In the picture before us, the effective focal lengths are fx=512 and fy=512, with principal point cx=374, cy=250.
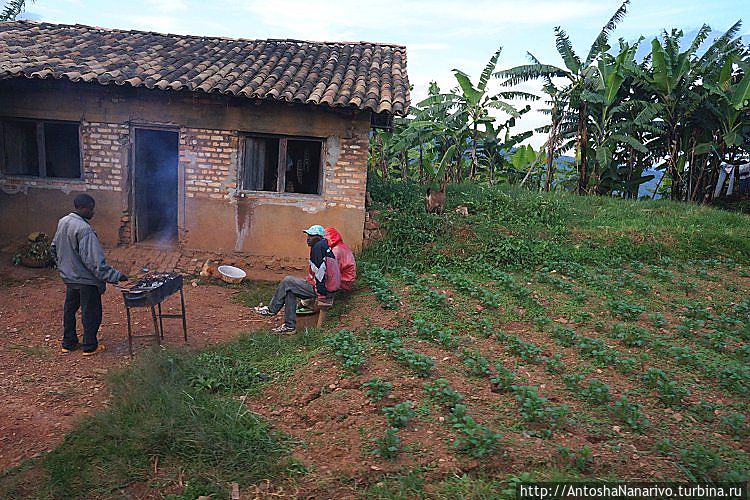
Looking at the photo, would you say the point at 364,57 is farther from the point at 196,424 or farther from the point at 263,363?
the point at 196,424

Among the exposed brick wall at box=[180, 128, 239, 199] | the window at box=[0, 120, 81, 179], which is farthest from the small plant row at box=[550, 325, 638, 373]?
the window at box=[0, 120, 81, 179]

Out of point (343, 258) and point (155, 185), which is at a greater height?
point (155, 185)

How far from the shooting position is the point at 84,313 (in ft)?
18.4

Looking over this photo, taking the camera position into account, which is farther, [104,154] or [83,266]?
[104,154]

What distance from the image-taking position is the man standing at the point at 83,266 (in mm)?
5355

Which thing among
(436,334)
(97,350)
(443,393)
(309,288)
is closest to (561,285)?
(436,334)

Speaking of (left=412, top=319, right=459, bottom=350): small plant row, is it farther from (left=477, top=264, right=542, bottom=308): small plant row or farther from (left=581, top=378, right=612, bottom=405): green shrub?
(left=477, top=264, right=542, bottom=308): small plant row

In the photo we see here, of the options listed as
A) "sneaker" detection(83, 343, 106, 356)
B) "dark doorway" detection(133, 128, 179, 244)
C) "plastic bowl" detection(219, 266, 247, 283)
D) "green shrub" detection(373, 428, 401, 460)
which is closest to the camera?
"green shrub" detection(373, 428, 401, 460)

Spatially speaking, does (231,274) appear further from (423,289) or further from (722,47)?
(722,47)

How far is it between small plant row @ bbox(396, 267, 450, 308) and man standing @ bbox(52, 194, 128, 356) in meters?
3.77

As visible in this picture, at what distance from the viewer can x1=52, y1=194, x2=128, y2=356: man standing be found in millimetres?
5355

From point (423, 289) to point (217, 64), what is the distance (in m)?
5.97

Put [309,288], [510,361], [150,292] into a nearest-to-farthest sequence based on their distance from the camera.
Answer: [510,361] → [150,292] → [309,288]

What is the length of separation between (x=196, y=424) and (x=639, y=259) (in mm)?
8113
